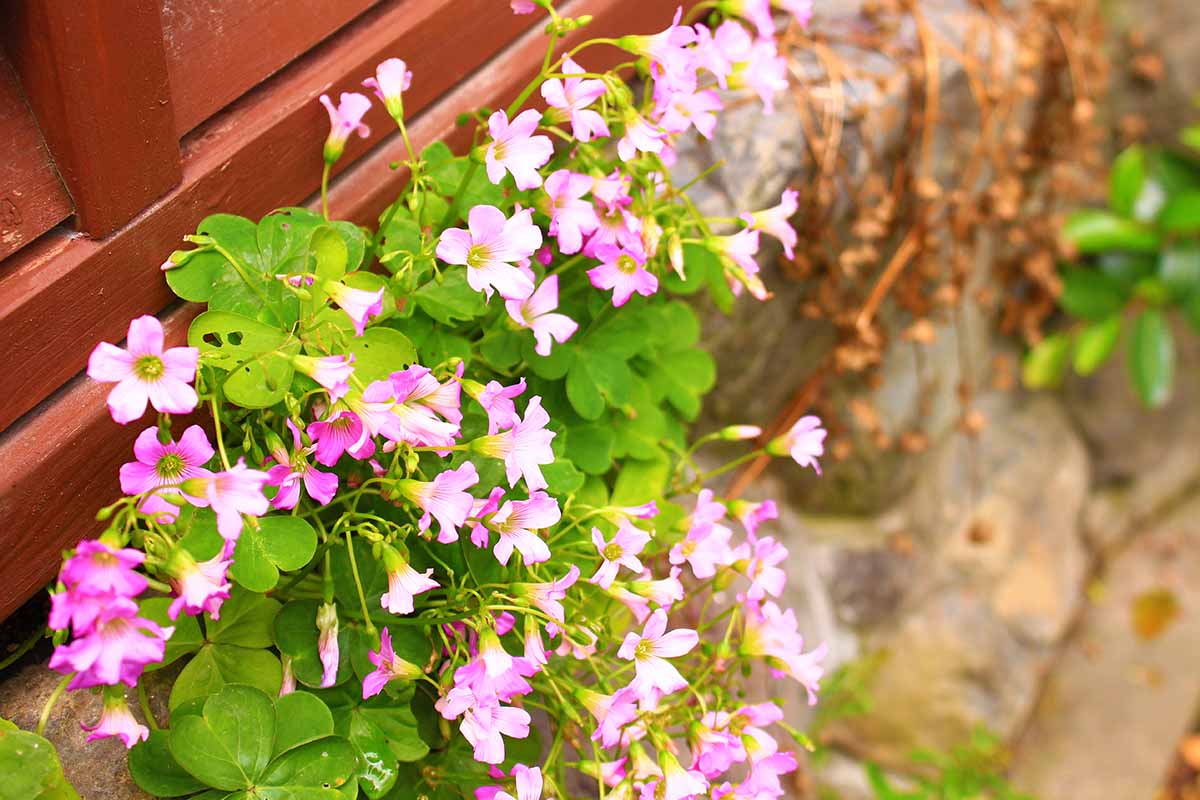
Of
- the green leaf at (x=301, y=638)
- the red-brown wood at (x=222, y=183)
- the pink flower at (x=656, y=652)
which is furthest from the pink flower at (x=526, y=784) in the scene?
the red-brown wood at (x=222, y=183)

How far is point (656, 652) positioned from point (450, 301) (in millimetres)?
462

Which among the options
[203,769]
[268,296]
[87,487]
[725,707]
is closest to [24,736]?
[203,769]

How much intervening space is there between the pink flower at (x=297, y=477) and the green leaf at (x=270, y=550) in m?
0.03

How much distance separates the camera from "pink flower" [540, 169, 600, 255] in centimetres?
126

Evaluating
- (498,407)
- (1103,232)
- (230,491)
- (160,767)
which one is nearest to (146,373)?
(230,491)

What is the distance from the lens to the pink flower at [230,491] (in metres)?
0.96

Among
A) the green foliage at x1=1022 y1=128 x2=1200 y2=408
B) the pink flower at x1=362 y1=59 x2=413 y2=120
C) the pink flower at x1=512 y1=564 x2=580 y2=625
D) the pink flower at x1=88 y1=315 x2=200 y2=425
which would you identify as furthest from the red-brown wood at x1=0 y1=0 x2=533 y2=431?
the green foliage at x1=1022 y1=128 x2=1200 y2=408

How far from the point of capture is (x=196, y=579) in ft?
3.18

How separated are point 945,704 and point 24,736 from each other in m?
2.15

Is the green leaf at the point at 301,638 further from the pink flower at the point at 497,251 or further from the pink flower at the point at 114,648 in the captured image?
the pink flower at the point at 497,251

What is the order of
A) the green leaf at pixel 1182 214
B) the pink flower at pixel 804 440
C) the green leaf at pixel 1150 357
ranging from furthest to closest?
1. the green leaf at pixel 1150 357
2. the green leaf at pixel 1182 214
3. the pink flower at pixel 804 440

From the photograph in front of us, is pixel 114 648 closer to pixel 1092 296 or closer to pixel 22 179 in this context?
pixel 22 179

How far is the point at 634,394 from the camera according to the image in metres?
1.55

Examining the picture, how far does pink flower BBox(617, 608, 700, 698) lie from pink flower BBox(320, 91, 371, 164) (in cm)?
67
